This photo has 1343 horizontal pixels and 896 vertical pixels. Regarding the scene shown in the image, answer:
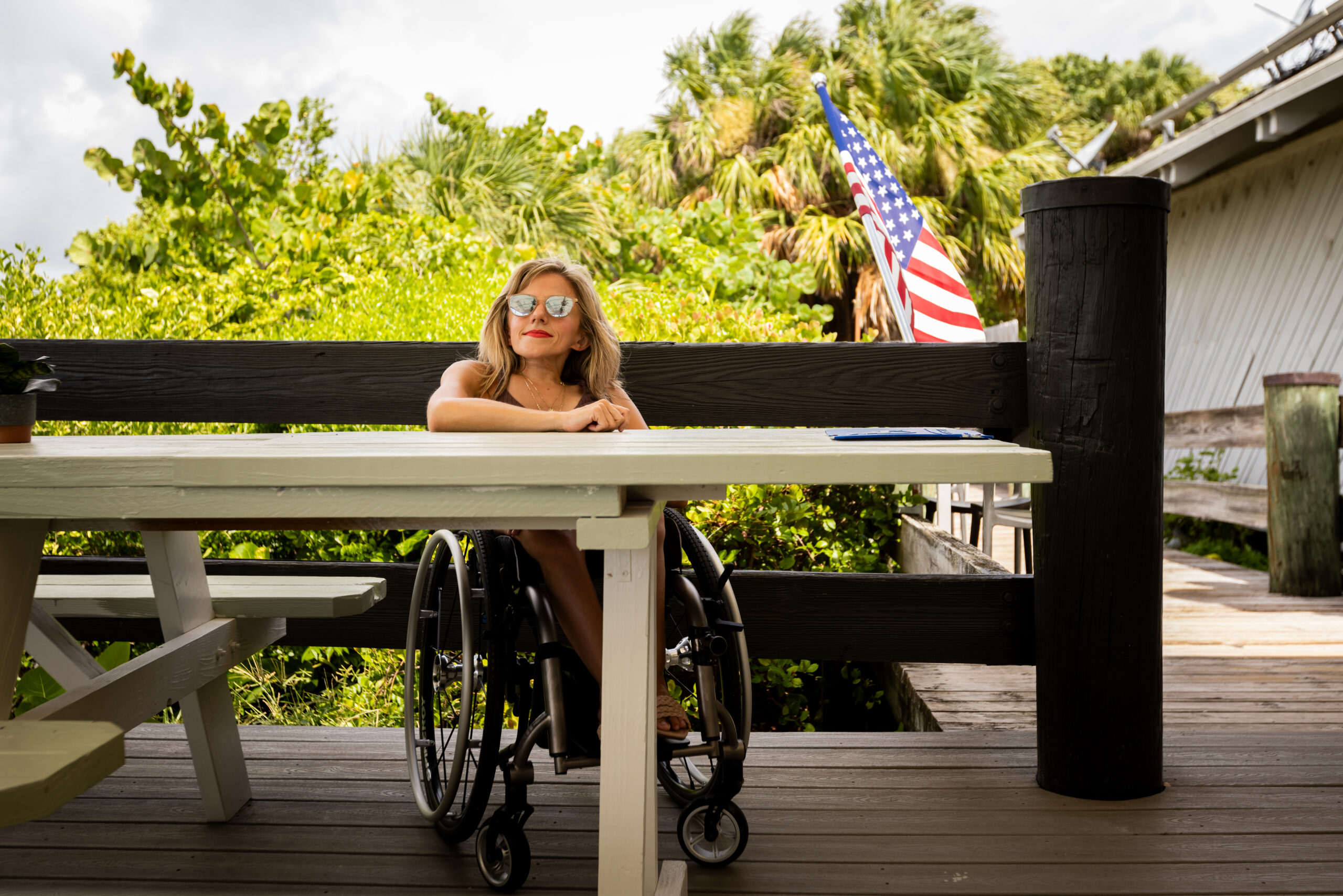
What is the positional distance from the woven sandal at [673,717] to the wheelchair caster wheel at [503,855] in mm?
276

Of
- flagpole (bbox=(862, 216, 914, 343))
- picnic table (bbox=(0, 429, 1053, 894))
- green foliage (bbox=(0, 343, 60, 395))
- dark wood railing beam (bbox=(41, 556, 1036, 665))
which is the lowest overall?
dark wood railing beam (bbox=(41, 556, 1036, 665))

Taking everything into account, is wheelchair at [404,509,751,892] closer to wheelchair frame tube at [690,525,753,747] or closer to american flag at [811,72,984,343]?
wheelchair frame tube at [690,525,753,747]

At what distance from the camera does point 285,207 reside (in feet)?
26.7

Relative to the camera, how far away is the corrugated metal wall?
679 cm

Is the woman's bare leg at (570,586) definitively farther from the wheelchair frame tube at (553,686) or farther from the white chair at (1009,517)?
the white chair at (1009,517)

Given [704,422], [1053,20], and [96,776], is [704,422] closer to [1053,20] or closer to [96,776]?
[96,776]

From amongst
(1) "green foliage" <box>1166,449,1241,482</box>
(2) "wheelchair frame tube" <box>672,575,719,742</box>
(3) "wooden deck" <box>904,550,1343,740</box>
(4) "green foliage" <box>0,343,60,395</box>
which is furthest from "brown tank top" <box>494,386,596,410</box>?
(1) "green foliage" <box>1166,449,1241,482</box>

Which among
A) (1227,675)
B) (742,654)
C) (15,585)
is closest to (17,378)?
(15,585)

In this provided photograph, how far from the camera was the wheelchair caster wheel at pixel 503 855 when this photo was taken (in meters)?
1.67

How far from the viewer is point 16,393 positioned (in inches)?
66.9

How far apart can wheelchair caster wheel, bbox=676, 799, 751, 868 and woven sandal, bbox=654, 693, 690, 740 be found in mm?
152

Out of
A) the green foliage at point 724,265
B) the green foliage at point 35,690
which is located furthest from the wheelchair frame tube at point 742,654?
the green foliage at point 724,265

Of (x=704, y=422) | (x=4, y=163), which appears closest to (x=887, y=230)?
(x=704, y=422)

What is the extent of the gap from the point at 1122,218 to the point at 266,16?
87618mm
